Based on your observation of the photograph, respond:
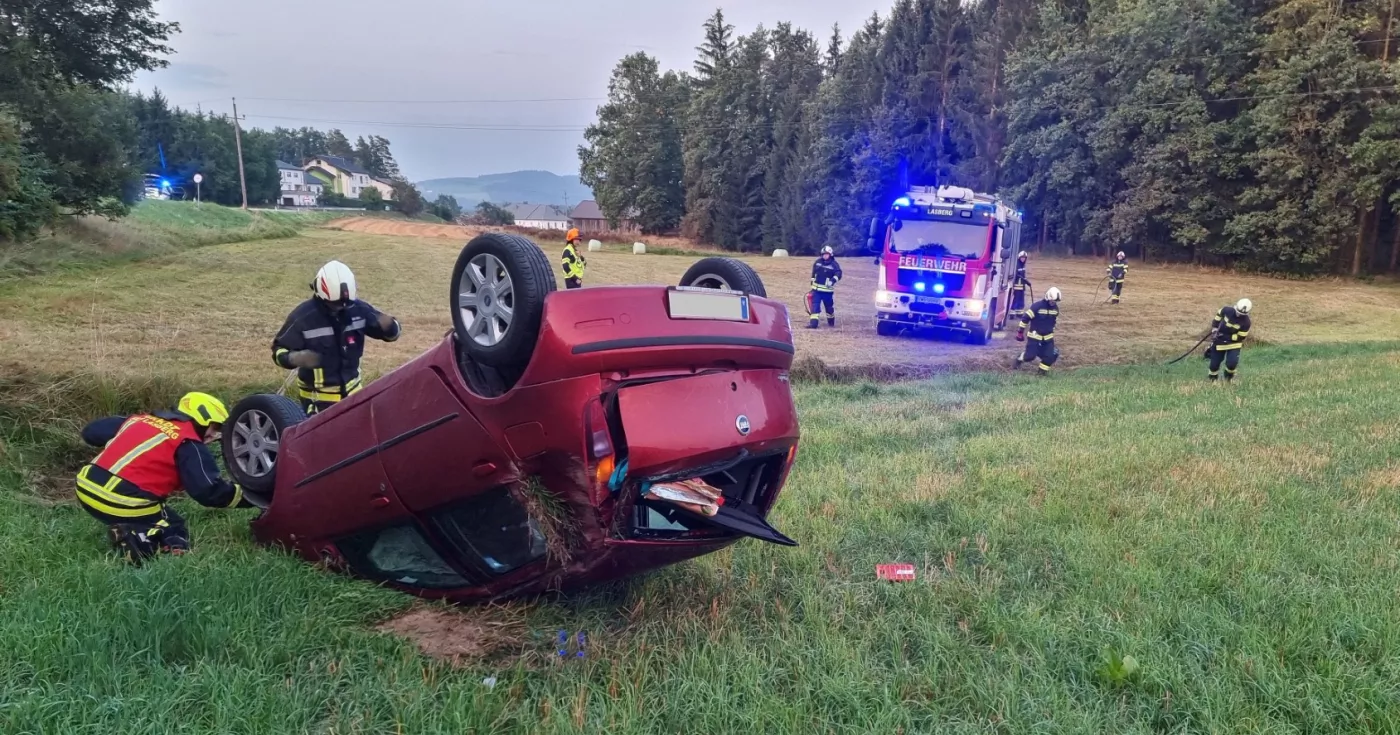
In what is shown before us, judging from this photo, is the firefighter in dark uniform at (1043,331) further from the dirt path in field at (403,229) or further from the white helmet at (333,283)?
the dirt path in field at (403,229)

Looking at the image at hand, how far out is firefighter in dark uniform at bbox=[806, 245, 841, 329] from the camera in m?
15.8

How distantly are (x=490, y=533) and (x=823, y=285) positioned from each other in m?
13.7

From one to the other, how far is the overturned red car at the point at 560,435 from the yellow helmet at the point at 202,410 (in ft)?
4.08

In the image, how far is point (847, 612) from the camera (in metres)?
3.14

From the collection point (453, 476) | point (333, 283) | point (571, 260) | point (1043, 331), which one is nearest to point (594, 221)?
point (571, 260)

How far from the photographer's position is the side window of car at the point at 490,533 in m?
2.76

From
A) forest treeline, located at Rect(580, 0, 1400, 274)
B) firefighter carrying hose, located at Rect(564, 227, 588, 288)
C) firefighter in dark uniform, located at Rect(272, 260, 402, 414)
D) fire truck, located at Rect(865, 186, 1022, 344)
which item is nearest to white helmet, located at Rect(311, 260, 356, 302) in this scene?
firefighter in dark uniform, located at Rect(272, 260, 402, 414)

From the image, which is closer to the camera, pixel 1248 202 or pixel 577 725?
pixel 577 725

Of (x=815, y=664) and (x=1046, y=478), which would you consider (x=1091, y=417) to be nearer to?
(x=1046, y=478)

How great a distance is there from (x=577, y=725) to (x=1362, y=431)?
7.04m

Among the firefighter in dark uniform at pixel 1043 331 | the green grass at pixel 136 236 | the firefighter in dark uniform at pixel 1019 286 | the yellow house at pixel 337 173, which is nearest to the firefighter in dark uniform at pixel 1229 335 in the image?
the firefighter in dark uniform at pixel 1043 331

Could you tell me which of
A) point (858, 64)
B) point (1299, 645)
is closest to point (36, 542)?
point (1299, 645)

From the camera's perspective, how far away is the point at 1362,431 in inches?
258

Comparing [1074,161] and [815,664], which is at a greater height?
[1074,161]
